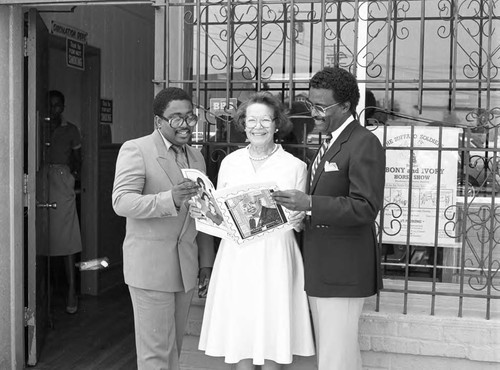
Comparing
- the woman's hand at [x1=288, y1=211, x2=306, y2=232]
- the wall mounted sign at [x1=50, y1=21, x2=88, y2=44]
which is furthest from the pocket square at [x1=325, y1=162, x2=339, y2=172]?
the wall mounted sign at [x1=50, y1=21, x2=88, y2=44]

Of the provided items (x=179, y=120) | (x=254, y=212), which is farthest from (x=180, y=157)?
(x=254, y=212)

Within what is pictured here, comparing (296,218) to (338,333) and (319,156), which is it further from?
(338,333)

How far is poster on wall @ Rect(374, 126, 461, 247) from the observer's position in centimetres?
365

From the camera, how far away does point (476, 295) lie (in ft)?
11.4

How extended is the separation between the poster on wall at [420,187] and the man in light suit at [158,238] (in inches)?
49.2

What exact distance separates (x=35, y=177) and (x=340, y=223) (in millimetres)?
2528

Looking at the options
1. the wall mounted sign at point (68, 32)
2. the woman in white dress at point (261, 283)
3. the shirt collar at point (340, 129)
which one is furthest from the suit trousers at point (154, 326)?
the wall mounted sign at point (68, 32)

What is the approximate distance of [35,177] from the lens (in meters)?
4.38

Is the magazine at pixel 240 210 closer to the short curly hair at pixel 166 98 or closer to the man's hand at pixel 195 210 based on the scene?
the man's hand at pixel 195 210

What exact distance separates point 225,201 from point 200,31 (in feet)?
4.61

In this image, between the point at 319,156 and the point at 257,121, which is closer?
the point at 319,156

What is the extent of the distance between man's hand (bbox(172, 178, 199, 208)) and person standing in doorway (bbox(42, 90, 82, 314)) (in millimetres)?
2893

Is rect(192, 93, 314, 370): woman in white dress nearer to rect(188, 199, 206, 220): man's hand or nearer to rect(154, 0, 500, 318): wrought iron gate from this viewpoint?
rect(188, 199, 206, 220): man's hand

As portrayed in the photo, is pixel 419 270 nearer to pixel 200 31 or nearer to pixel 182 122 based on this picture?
pixel 182 122
